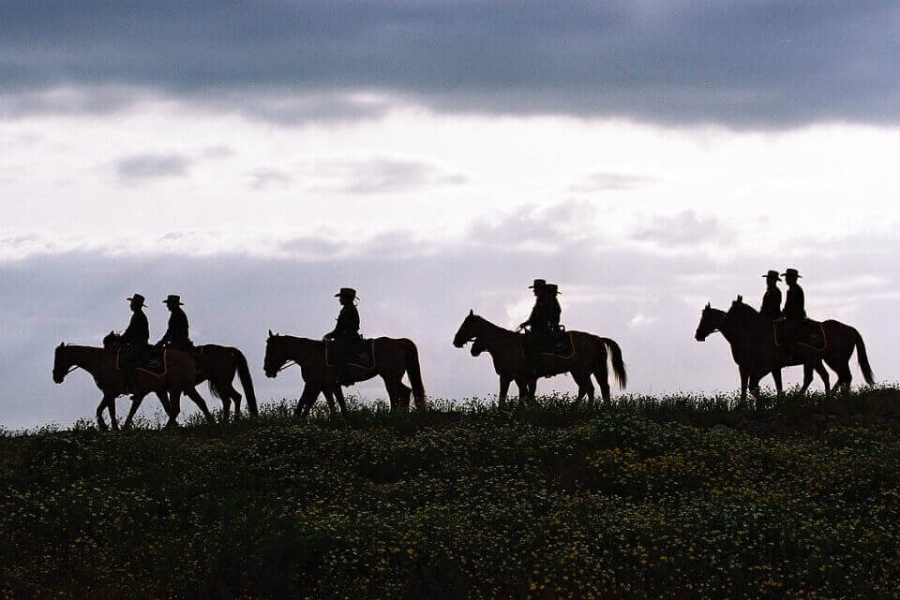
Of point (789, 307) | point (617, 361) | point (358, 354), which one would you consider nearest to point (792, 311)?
point (789, 307)

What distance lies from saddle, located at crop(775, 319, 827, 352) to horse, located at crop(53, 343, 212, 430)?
48.3 feet

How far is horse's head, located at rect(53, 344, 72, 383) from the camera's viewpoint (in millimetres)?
31156

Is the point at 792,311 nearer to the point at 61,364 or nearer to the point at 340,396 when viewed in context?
the point at 340,396

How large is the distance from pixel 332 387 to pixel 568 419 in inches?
253

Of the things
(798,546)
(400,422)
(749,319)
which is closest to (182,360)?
(400,422)

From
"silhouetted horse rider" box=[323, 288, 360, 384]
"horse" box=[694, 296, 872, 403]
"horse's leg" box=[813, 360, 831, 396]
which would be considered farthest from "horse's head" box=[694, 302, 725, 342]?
"silhouetted horse rider" box=[323, 288, 360, 384]

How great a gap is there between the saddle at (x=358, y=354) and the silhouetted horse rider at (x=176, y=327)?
3.79 metres

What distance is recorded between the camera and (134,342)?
31.1 m

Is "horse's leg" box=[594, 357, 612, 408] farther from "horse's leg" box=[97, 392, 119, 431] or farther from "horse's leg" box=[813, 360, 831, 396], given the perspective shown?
"horse's leg" box=[97, 392, 119, 431]

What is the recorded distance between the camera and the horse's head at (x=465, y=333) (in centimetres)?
3281

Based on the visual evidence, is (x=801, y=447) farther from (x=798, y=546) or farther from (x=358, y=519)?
(x=358, y=519)

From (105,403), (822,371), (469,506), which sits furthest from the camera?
(822,371)

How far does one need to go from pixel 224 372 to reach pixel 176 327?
1.95 meters

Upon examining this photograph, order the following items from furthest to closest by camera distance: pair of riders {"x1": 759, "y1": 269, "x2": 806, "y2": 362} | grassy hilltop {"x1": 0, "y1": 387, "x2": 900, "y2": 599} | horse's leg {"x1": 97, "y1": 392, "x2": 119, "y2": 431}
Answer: pair of riders {"x1": 759, "y1": 269, "x2": 806, "y2": 362}
horse's leg {"x1": 97, "y1": 392, "x2": 119, "y2": 431}
grassy hilltop {"x1": 0, "y1": 387, "x2": 900, "y2": 599}
